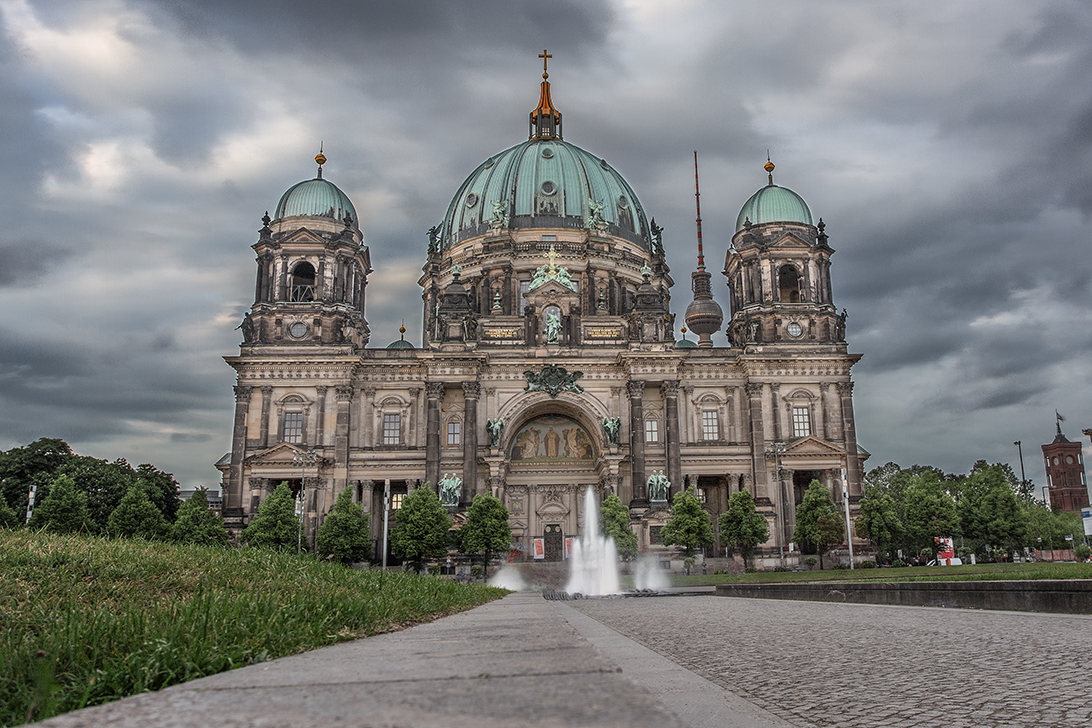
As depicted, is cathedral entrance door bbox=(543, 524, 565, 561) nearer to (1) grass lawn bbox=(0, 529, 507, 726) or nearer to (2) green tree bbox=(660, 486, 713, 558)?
(2) green tree bbox=(660, 486, 713, 558)

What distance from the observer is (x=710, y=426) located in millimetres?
58344

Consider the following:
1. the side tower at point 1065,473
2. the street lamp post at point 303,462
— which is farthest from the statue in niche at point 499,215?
the side tower at point 1065,473

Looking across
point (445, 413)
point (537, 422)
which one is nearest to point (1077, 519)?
point (537, 422)

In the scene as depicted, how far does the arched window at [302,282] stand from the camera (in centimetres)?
5959

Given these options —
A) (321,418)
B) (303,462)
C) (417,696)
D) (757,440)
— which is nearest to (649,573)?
(757,440)

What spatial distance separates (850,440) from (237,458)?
136ft

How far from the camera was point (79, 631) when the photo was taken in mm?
4582

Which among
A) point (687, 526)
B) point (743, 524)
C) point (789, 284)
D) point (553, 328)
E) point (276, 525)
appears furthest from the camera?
point (789, 284)

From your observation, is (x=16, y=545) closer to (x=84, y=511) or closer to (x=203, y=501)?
(x=84, y=511)

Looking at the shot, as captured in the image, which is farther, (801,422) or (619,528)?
(801,422)

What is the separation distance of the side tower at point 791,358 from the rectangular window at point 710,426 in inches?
102

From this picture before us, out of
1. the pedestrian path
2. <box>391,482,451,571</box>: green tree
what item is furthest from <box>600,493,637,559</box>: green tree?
the pedestrian path

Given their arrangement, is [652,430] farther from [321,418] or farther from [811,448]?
[321,418]

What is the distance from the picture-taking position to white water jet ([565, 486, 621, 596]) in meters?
41.6
